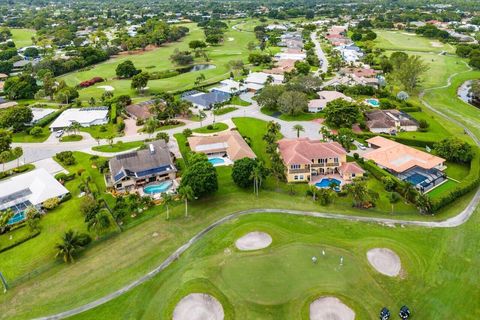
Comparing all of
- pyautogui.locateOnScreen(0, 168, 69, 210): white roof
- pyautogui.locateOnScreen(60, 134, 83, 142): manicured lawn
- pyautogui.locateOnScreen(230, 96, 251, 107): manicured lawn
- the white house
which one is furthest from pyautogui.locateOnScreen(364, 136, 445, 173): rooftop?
pyautogui.locateOnScreen(60, 134, 83, 142): manicured lawn

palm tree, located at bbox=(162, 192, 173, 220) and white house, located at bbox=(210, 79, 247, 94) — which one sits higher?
palm tree, located at bbox=(162, 192, 173, 220)

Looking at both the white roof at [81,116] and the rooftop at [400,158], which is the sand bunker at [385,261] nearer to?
the rooftop at [400,158]

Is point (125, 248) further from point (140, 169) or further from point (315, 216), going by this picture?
point (315, 216)

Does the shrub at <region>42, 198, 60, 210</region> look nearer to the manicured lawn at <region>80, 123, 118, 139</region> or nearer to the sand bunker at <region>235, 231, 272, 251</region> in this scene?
the manicured lawn at <region>80, 123, 118, 139</region>

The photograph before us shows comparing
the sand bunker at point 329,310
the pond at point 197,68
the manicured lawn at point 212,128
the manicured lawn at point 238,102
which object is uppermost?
the sand bunker at point 329,310

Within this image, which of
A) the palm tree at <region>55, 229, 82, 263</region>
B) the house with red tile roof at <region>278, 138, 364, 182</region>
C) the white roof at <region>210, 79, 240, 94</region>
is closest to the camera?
the palm tree at <region>55, 229, 82, 263</region>

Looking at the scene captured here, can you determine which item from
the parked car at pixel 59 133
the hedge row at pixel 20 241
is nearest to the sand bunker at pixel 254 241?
the hedge row at pixel 20 241

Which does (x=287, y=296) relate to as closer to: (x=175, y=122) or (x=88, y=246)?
(x=88, y=246)
